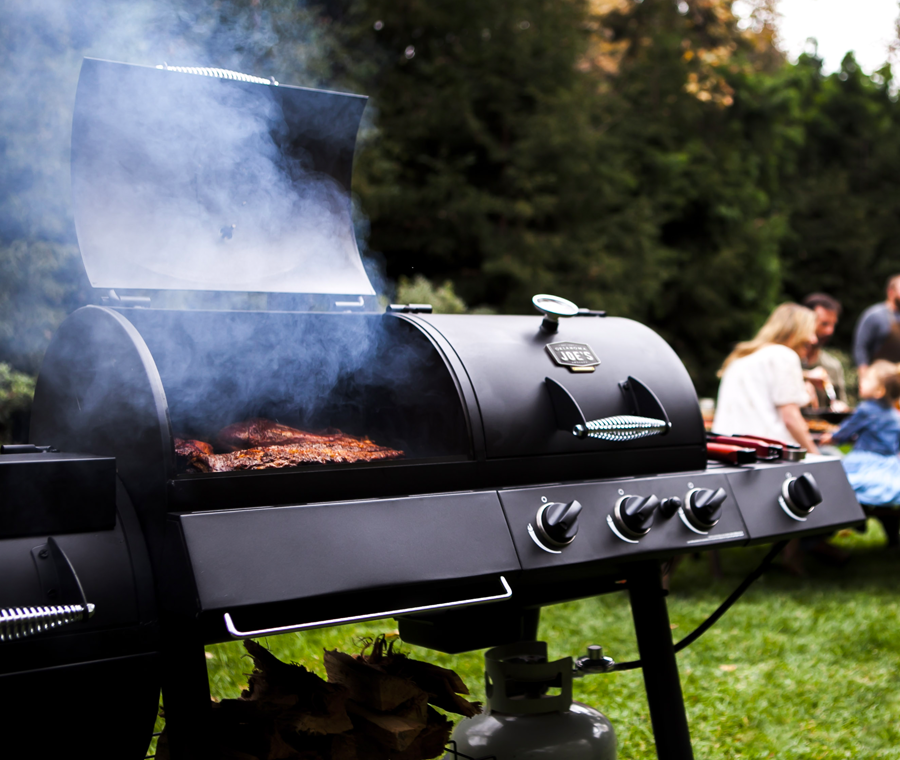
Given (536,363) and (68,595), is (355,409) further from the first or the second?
(68,595)

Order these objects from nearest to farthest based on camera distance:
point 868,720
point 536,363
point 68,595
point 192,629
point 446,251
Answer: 1. point 68,595
2. point 192,629
3. point 536,363
4. point 868,720
5. point 446,251

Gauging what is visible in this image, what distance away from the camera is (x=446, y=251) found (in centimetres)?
993

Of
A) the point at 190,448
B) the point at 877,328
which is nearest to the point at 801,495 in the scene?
the point at 190,448

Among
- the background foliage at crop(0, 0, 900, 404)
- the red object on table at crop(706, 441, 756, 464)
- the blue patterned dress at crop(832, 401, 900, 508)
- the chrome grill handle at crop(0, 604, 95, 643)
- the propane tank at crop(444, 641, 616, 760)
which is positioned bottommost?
the propane tank at crop(444, 641, 616, 760)

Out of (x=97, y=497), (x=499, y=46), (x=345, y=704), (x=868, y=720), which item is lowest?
(x=868, y=720)

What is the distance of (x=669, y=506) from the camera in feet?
5.61

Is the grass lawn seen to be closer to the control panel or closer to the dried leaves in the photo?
the dried leaves

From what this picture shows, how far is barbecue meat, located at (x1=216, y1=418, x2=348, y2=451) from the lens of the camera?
1.76 meters

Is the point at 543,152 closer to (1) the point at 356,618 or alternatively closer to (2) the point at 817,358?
(2) the point at 817,358

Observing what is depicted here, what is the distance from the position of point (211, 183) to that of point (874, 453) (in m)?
4.40

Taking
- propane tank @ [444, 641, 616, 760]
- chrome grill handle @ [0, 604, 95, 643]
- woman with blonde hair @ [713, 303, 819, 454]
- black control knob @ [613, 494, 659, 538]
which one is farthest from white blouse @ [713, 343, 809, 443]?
chrome grill handle @ [0, 604, 95, 643]

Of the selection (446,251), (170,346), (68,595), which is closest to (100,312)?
(170,346)

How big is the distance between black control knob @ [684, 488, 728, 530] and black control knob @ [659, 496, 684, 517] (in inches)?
2.2

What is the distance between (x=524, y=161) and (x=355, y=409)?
853 cm
